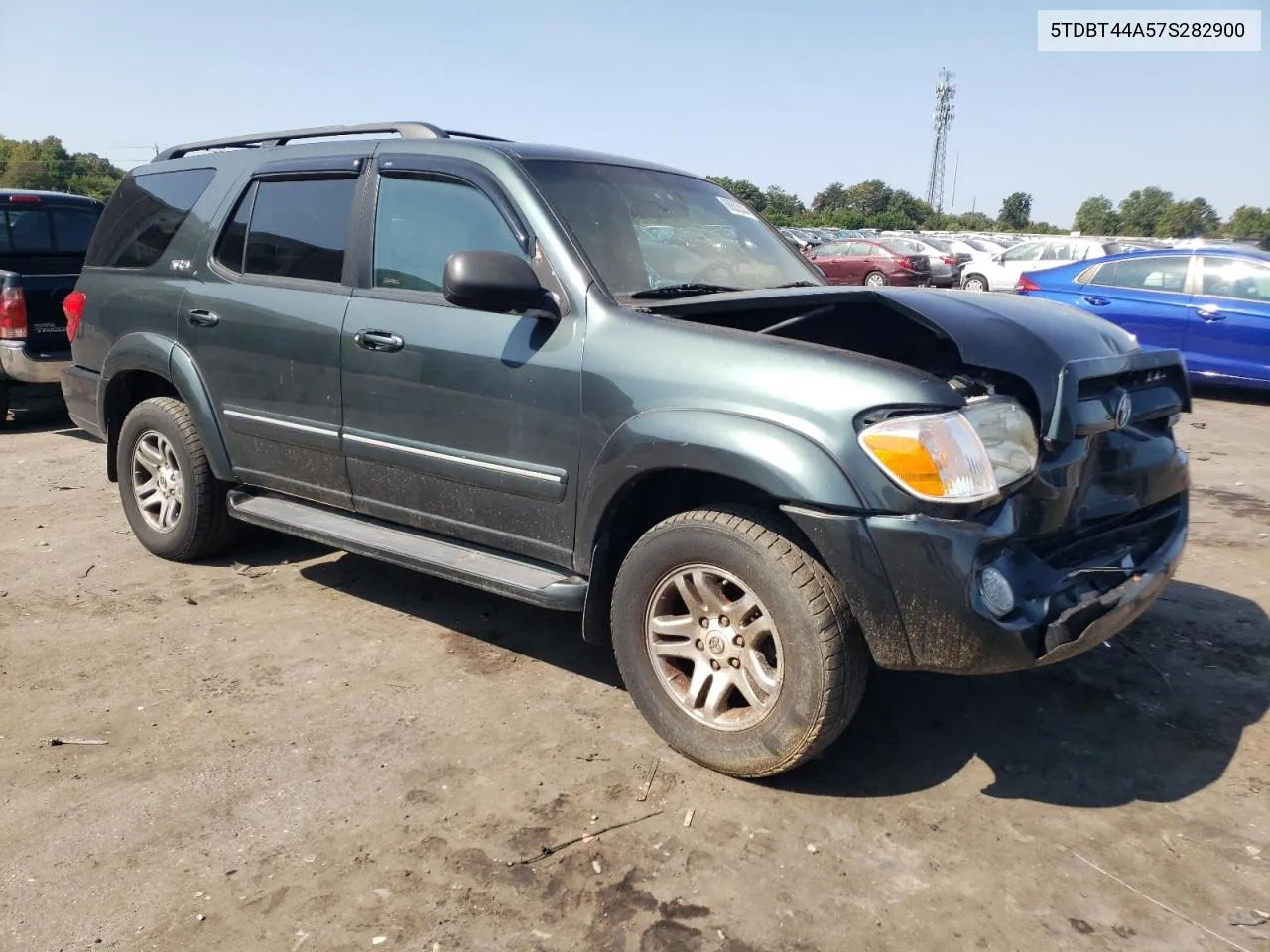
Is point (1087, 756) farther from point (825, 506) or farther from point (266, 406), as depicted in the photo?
point (266, 406)

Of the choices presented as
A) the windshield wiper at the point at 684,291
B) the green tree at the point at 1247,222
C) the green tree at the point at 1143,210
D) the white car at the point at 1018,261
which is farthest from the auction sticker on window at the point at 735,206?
the green tree at the point at 1143,210

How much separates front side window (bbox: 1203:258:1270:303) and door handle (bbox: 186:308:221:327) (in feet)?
30.6

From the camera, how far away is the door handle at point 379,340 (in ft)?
12.3

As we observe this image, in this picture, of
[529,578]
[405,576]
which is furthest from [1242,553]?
[405,576]

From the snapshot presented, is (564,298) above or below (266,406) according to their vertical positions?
above

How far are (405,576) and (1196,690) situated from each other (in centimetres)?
342

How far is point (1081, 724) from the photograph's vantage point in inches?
134

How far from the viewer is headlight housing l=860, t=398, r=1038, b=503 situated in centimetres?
267

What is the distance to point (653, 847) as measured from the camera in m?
2.73

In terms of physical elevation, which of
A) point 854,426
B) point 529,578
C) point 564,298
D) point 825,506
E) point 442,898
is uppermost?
point 564,298

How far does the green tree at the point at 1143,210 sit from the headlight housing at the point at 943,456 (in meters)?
95.4

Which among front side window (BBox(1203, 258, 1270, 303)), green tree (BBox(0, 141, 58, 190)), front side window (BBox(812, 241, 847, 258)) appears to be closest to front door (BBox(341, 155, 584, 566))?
front side window (BBox(1203, 258, 1270, 303))

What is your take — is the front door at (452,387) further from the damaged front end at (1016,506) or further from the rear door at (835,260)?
the rear door at (835,260)

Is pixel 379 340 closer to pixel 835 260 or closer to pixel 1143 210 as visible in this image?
pixel 835 260
